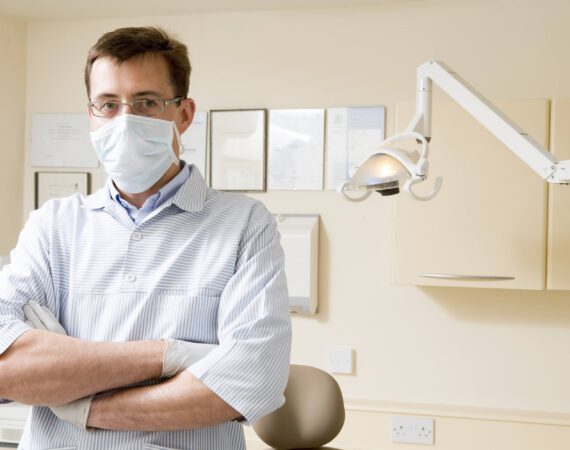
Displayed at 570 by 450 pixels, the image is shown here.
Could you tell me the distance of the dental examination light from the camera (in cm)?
174

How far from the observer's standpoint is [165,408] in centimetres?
119

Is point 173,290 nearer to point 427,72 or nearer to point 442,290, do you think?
point 427,72

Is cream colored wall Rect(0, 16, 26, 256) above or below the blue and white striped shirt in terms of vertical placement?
above

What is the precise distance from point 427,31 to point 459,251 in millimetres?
933

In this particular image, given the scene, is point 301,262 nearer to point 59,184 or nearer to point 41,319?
point 59,184

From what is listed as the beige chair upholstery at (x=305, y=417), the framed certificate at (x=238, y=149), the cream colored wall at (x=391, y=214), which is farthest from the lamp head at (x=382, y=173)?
the framed certificate at (x=238, y=149)

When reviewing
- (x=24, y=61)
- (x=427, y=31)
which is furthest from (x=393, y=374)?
(x=24, y=61)

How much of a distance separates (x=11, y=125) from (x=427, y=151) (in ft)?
7.04

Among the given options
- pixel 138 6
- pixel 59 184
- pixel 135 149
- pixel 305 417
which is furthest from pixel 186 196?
pixel 59 184

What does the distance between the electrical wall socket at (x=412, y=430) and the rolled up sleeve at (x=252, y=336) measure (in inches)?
66.6

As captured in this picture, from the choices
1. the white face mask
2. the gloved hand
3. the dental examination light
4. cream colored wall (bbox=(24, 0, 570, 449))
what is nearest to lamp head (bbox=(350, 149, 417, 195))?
the dental examination light

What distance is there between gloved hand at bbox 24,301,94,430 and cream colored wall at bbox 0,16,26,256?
2.00 metres

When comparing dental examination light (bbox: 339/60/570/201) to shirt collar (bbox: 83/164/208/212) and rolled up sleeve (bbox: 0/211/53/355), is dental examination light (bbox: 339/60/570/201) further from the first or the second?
rolled up sleeve (bbox: 0/211/53/355)

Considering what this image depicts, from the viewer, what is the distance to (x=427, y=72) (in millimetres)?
1967
